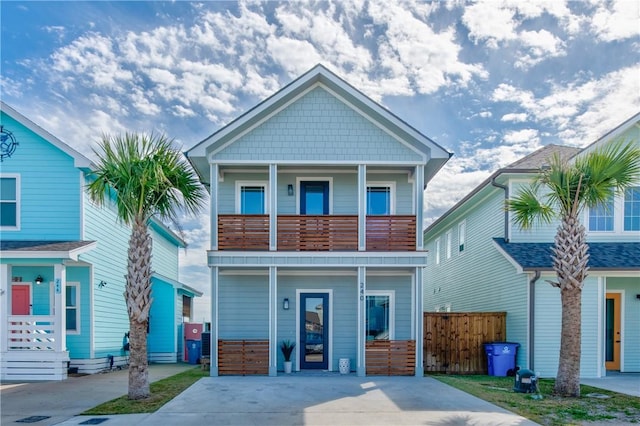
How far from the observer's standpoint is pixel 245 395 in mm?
8617

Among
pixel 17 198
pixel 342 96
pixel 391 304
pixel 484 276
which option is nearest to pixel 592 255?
pixel 484 276

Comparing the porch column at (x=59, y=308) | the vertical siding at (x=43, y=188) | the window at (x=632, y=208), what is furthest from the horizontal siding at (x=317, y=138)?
the window at (x=632, y=208)

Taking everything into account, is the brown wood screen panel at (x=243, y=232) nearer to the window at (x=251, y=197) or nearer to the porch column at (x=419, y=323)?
the window at (x=251, y=197)

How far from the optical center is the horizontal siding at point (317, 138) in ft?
38.7

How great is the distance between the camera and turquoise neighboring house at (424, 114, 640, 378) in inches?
460

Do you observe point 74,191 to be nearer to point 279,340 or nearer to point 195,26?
point 195,26

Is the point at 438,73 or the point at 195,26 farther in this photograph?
the point at 438,73

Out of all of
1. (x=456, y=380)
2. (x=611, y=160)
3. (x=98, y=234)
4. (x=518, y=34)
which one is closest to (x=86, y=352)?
(x=98, y=234)

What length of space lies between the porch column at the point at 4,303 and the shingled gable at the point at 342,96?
18.6 feet

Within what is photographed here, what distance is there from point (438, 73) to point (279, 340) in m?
10.4

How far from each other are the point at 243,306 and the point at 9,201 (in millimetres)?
7305

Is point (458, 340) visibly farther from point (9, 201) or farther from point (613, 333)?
point (9, 201)

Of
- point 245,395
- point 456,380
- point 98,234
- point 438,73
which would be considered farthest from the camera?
point 438,73

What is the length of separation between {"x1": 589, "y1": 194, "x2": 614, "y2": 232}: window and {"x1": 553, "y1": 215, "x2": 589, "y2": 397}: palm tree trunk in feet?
15.6
